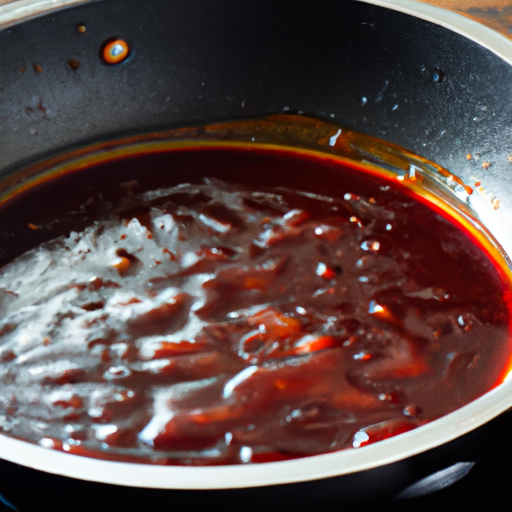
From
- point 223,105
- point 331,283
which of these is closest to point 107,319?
point 331,283

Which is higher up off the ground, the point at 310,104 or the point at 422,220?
the point at 310,104

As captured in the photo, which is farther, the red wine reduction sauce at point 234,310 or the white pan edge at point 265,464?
the red wine reduction sauce at point 234,310

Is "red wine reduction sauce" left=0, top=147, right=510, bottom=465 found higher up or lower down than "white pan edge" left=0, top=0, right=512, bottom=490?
higher up

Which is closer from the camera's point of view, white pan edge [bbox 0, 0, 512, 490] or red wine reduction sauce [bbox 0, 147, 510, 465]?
white pan edge [bbox 0, 0, 512, 490]

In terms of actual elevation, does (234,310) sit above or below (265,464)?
above

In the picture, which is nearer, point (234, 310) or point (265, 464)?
point (265, 464)

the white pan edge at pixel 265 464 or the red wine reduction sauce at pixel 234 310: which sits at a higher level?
the red wine reduction sauce at pixel 234 310

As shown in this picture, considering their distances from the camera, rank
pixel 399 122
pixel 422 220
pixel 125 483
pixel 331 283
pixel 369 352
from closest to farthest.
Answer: pixel 125 483 < pixel 369 352 < pixel 331 283 < pixel 422 220 < pixel 399 122

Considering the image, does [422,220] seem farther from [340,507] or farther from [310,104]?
[340,507]
